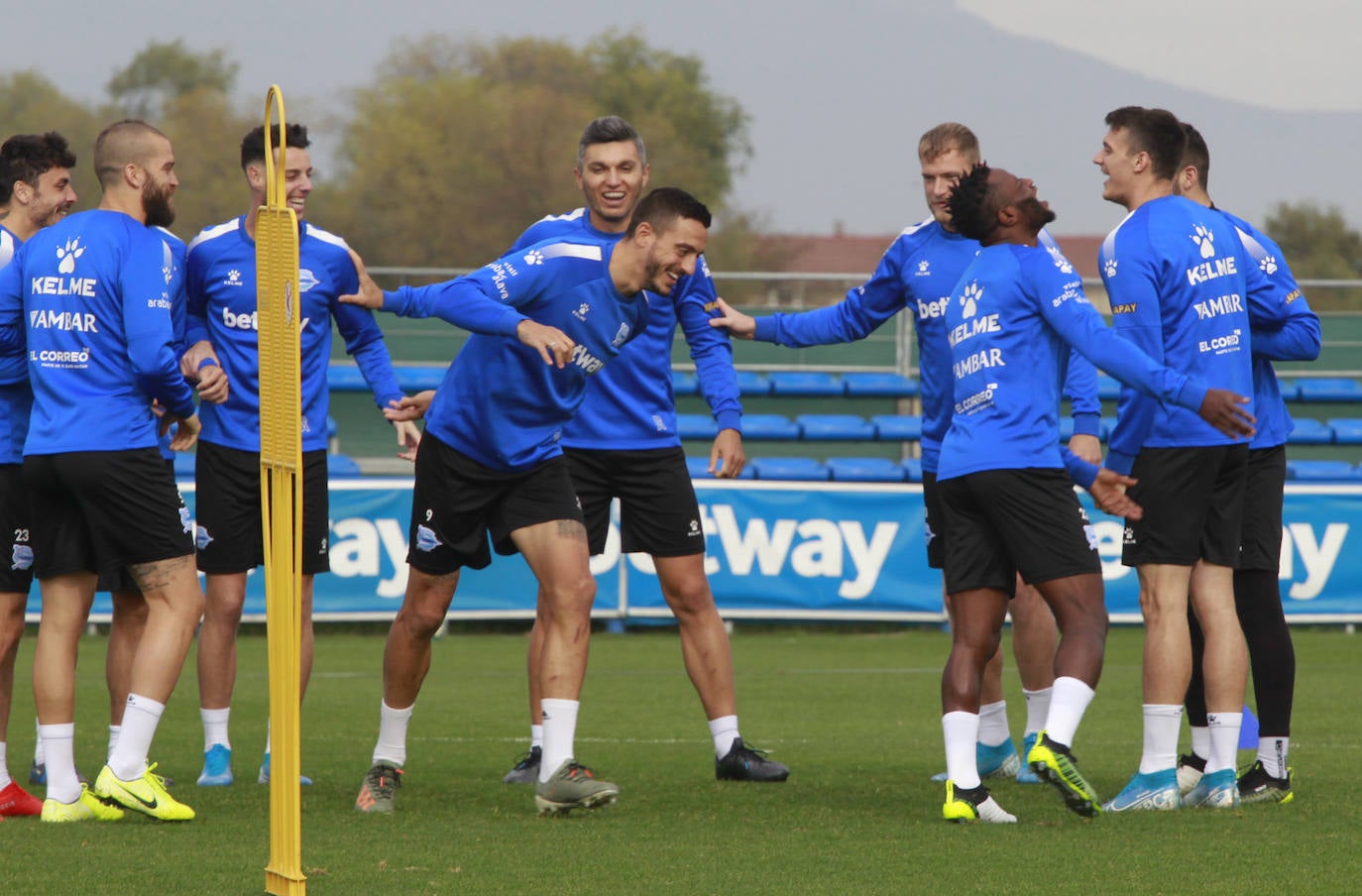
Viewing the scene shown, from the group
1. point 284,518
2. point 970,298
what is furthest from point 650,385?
point 284,518

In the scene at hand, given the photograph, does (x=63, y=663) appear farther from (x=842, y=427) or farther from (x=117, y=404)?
(x=842, y=427)

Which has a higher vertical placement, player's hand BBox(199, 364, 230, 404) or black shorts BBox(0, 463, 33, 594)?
player's hand BBox(199, 364, 230, 404)

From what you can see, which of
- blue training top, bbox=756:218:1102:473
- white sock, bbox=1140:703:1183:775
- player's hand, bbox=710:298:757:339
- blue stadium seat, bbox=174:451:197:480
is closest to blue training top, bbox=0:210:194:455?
player's hand, bbox=710:298:757:339

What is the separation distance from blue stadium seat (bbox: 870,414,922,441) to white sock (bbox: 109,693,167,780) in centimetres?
1297

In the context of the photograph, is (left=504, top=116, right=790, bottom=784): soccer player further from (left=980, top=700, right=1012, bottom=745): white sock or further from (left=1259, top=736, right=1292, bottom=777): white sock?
(left=1259, top=736, right=1292, bottom=777): white sock

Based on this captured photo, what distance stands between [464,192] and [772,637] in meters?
34.9

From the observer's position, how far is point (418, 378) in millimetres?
18484

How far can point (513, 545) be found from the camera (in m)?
5.87

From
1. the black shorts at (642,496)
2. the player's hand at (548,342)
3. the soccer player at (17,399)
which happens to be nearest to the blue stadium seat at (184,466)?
the soccer player at (17,399)

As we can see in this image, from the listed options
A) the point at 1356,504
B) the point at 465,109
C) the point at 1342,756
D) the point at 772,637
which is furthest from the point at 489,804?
the point at 465,109

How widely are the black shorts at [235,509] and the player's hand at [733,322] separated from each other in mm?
1648

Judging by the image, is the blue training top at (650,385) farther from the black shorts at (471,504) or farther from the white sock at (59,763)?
the white sock at (59,763)

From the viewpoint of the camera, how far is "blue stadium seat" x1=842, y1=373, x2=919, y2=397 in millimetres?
18922

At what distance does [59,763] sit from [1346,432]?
16.0 meters
